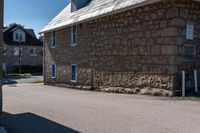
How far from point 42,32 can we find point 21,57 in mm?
29551

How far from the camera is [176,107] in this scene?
10.7 m

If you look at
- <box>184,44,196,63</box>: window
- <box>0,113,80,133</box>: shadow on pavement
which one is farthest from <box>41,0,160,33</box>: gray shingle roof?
<box>0,113,80,133</box>: shadow on pavement

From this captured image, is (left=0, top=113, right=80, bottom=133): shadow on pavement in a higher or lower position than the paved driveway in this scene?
lower

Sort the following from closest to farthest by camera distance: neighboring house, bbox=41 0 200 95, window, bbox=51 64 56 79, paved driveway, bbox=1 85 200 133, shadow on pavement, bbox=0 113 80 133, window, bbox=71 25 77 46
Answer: paved driveway, bbox=1 85 200 133 → shadow on pavement, bbox=0 113 80 133 → neighboring house, bbox=41 0 200 95 → window, bbox=71 25 77 46 → window, bbox=51 64 56 79

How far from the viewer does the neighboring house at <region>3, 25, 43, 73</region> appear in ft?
179

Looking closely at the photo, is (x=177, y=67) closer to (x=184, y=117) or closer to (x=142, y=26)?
(x=142, y=26)

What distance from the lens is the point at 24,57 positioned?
184 ft

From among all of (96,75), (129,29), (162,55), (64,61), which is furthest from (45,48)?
(162,55)

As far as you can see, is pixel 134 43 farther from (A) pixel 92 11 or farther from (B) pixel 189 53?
(A) pixel 92 11

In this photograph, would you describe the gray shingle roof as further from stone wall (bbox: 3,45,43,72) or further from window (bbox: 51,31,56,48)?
stone wall (bbox: 3,45,43,72)

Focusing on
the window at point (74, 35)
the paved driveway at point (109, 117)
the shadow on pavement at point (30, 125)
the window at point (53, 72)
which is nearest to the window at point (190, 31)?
the paved driveway at point (109, 117)

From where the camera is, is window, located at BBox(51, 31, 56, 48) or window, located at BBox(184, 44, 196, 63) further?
window, located at BBox(51, 31, 56, 48)

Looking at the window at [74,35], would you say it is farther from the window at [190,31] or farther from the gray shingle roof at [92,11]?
the window at [190,31]

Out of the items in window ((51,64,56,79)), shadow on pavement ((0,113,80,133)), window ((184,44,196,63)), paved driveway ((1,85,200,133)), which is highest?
window ((184,44,196,63))
